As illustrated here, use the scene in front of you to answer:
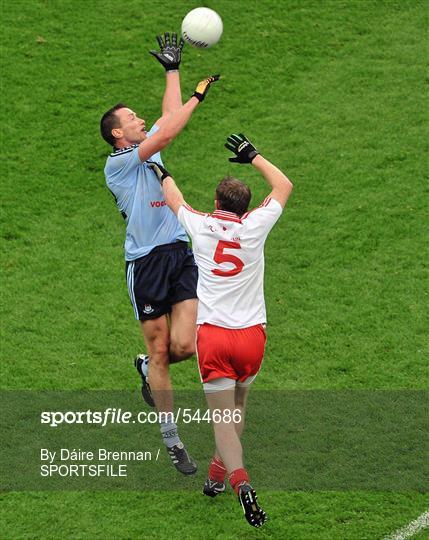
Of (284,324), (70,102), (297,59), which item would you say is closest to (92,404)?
(284,324)

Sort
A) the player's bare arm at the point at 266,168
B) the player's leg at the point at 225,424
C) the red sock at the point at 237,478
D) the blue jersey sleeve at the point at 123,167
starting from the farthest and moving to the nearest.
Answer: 1. the blue jersey sleeve at the point at 123,167
2. the player's bare arm at the point at 266,168
3. the player's leg at the point at 225,424
4. the red sock at the point at 237,478

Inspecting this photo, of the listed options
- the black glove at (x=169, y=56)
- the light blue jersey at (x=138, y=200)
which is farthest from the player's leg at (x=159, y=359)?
the black glove at (x=169, y=56)

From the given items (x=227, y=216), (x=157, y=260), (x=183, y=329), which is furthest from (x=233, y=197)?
(x=183, y=329)

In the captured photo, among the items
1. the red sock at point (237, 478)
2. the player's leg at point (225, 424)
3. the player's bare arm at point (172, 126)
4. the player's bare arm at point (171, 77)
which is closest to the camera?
the red sock at point (237, 478)

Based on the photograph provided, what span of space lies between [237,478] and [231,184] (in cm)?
203

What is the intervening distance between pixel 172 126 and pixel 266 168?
0.81m

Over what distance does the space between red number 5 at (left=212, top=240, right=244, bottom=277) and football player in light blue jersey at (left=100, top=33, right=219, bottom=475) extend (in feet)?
3.50

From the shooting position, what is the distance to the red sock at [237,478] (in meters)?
7.32

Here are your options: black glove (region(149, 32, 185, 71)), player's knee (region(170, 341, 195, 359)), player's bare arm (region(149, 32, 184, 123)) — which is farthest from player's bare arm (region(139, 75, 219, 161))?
player's knee (region(170, 341, 195, 359))

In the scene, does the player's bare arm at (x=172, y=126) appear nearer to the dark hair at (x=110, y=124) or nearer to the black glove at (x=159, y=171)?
the black glove at (x=159, y=171)

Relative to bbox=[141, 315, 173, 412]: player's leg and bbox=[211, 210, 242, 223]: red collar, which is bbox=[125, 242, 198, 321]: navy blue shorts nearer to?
bbox=[141, 315, 173, 412]: player's leg

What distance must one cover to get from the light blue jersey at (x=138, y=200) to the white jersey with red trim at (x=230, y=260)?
861 millimetres

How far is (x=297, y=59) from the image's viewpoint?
1472cm

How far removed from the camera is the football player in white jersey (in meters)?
7.45
